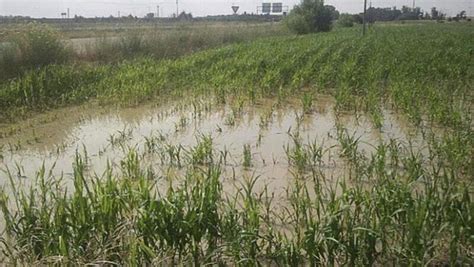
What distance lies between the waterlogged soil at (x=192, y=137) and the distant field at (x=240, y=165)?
0.03 m

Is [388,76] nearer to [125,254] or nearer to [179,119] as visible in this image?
[179,119]

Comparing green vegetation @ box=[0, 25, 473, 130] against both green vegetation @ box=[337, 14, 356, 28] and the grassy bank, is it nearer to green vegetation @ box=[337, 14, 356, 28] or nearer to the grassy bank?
the grassy bank

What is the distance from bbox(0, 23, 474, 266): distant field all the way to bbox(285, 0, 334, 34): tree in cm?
2901

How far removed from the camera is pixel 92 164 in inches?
221

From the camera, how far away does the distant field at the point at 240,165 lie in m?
3.12

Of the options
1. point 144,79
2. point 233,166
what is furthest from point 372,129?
point 144,79

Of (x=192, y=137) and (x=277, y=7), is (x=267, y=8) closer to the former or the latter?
(x=277, y=7)

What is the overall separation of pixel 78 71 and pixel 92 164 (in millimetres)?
6748

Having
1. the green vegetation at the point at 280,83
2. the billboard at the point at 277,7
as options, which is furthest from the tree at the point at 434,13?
the green vegetation at the point at 280,83

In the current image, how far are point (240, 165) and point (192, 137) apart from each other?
161cm

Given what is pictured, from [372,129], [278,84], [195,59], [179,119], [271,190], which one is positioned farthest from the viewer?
[195,59]

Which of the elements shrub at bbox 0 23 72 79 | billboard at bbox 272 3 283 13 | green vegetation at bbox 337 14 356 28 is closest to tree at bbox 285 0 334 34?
green vegetation at bbox 337 14 356 28

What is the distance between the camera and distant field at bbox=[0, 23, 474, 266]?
3.12 m

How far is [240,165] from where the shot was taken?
5.50 meters
